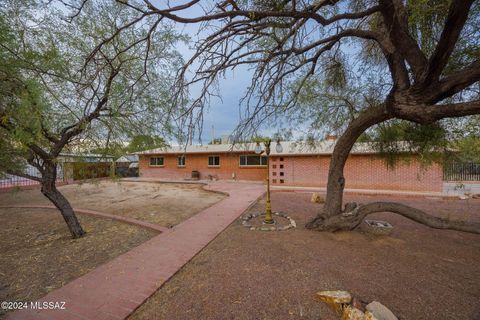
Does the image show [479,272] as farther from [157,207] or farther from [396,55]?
[157,207]

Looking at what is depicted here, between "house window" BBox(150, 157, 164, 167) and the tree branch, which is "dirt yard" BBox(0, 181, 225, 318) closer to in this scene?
the tree branch

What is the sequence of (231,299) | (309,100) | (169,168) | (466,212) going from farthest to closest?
(169,168)
(466,212)
(309,100)
(231,299)

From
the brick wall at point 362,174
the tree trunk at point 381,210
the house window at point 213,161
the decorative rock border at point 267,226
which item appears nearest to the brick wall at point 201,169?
the house window at point 213,161

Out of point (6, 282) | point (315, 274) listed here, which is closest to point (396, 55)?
point (315, 274)

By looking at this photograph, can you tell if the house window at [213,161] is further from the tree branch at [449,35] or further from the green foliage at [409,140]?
the tree branch at [449,35]

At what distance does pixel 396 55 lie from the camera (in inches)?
156

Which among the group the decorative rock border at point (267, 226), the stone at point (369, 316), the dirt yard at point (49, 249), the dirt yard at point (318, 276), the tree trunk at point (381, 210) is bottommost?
the dirt yard at point (49, 249)

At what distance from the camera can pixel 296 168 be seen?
14.2 meters

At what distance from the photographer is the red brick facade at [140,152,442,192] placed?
11734 mm

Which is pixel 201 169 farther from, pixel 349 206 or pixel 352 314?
pixel 352 314

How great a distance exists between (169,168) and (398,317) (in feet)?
63.6

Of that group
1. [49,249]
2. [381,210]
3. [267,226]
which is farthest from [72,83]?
[381,210]

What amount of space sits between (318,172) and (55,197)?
1320cm

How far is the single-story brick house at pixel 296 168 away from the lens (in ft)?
38.2
